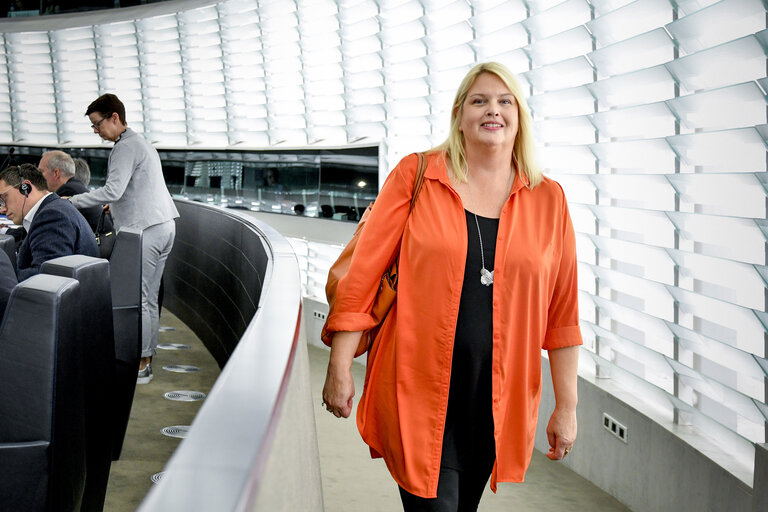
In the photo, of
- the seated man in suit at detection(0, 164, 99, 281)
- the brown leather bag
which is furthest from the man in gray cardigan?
the brown leather bag

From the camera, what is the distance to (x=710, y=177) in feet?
11.3

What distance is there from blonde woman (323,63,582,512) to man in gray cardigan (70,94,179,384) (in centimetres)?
381

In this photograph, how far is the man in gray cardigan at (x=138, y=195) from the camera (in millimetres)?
5719

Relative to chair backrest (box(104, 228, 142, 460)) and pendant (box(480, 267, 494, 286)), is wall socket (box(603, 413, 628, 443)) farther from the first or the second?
chair backrest (box(104, 228, 142, 460))

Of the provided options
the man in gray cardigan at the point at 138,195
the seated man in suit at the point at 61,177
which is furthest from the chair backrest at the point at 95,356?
the seated man in suit at the point at 61,177

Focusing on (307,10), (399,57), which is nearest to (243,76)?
(307,10)

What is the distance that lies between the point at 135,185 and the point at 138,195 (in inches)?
3.1

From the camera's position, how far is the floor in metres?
3.99

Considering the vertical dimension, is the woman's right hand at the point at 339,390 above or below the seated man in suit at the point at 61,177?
below

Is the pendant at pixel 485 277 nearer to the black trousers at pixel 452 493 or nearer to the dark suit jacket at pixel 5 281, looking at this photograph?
the black trousers at pixel 452 493

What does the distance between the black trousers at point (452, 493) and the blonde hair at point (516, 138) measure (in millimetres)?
801

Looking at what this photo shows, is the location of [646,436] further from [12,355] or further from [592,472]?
[12,355]

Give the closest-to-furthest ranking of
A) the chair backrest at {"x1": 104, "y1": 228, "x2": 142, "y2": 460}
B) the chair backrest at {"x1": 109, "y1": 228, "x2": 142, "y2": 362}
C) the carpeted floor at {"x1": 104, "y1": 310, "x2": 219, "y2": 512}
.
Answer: the carpeted floor at {"x1": 104, "y1": 310, "x2": 219, "y2": 512} < the chair backrest at {"x1": 104, "y1": 228, "x2": 142, "y2": 460} < the chair backrest at {"x1": 109, "y1": 228, "x2": 142, "y2": 362}

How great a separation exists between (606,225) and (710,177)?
3.43 feet
